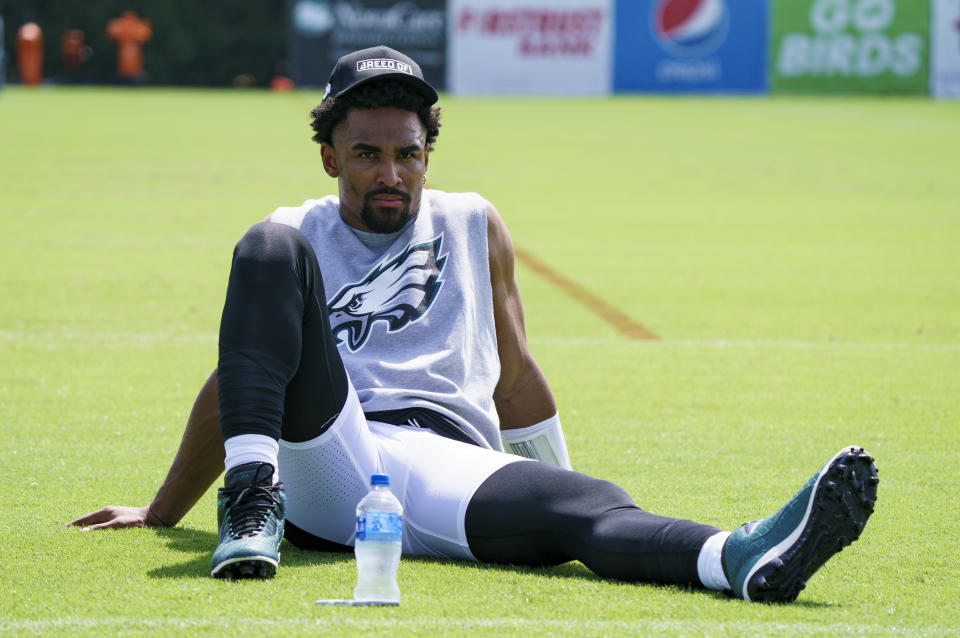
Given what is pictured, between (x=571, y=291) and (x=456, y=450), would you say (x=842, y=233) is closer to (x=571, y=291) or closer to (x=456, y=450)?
(x=571, y=291)

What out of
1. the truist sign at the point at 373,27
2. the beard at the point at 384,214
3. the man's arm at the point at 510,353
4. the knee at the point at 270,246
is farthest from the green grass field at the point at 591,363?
the truist sign at the point at 373,27

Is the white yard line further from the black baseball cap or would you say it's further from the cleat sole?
the black baseball cap

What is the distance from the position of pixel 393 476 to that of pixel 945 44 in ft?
104

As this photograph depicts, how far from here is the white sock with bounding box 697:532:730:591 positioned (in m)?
3.15

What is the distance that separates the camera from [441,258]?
3.74 m

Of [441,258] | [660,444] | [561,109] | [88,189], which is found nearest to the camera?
[441,258]

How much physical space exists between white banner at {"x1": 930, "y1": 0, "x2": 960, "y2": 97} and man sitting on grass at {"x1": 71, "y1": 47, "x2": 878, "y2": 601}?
1220 inches

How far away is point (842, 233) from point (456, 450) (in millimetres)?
8862

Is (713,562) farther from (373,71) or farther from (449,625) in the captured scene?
(373,71)

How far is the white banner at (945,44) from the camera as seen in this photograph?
107 ft

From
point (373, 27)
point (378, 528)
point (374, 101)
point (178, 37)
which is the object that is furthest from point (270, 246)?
point (178, 37)

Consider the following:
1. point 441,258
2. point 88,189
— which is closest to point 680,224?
point 88,189

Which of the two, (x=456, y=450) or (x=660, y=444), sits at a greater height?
(x=456, y=450)

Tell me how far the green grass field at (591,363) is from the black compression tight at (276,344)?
0.36 meters
